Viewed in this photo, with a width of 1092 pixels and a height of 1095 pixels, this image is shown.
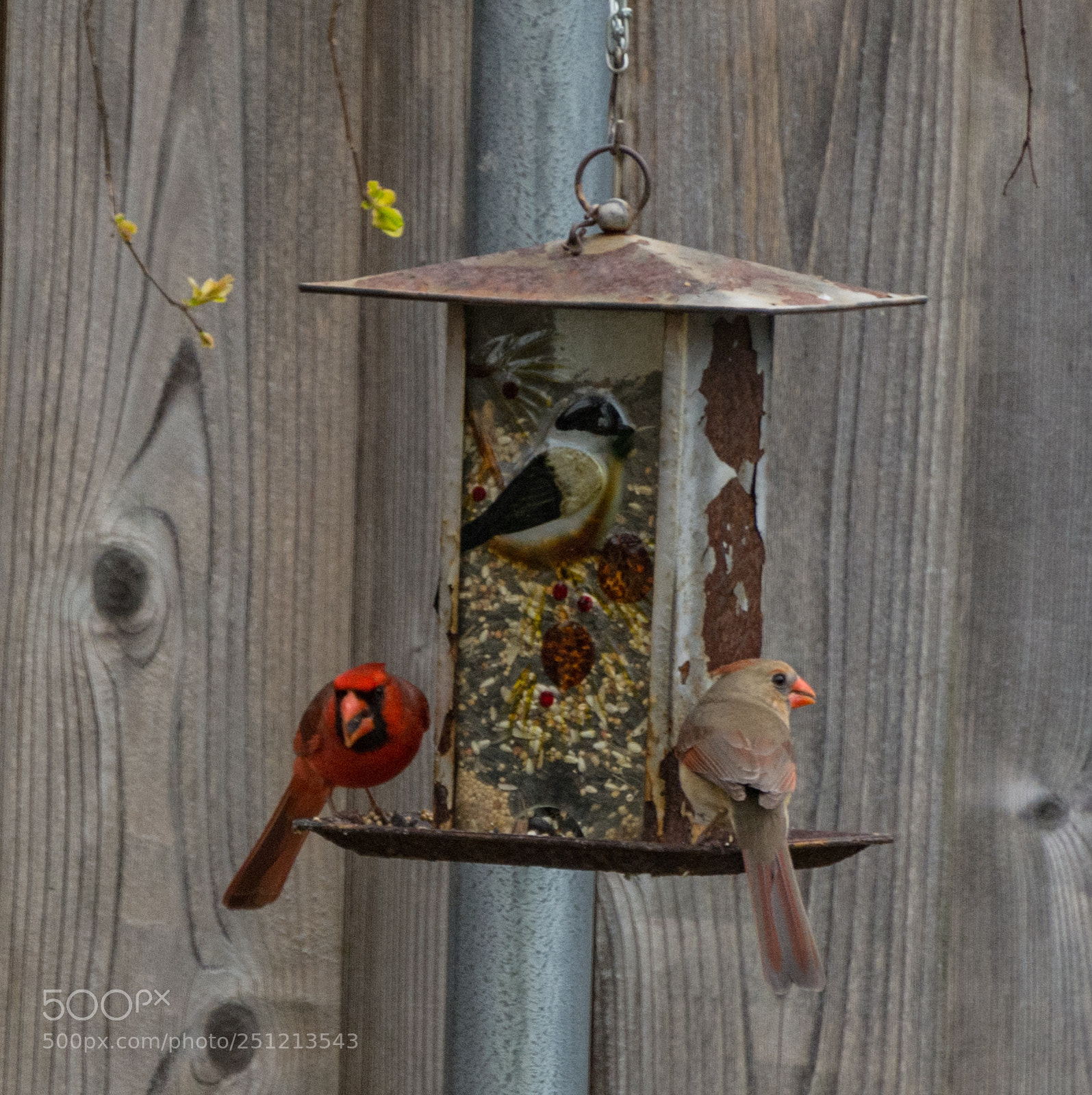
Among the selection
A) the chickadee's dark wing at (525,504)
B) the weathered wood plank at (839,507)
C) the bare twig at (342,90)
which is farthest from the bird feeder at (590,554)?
the weathered wood plank at (839,507)

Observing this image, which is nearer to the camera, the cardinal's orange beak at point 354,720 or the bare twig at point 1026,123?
the cardinal's orange beak at point 354,720

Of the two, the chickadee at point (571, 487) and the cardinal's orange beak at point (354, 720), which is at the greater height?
the chickadee at point (571, 487)

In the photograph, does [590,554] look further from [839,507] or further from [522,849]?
[839,507]

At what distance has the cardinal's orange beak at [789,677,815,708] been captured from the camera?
2340mm

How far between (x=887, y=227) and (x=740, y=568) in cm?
77

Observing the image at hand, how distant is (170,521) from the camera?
2.56 metres

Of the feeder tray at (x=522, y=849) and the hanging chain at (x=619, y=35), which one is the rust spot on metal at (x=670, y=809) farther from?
the hanging chain at (x=619, y=35)

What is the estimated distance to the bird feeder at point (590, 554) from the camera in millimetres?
2145

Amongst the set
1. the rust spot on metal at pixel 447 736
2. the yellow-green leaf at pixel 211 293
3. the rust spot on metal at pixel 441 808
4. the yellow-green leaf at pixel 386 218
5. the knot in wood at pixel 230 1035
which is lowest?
the knot in wood at pixel 230 1035

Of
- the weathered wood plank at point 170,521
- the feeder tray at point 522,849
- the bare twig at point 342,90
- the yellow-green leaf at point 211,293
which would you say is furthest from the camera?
the weathered wood plank at point 170,521

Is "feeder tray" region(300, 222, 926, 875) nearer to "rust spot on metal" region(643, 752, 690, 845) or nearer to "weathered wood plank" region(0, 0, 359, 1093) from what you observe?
"rust spot on metal" region(643, 752, 690, 845)

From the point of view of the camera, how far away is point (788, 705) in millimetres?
2328

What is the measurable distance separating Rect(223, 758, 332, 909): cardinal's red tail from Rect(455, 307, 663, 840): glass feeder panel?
1.02 feet

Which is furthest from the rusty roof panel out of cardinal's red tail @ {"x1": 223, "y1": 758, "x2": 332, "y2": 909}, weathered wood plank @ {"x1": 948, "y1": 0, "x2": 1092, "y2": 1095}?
cardinal's red tail @ {"x1": 223, "y1": 758, "x2": 332, "y2": 909}
